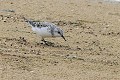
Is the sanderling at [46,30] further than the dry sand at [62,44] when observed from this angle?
Yes

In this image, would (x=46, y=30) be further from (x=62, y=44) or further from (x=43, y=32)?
(x=62, y=44)

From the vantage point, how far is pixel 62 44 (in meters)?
12.0

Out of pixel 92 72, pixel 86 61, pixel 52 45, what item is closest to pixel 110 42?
pixel 52 45

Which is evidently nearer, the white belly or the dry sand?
the dry sand

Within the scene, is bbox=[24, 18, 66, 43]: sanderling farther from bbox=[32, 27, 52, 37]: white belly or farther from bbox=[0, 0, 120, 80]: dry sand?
bbox=[0, 0, 120, 80]: dry sand

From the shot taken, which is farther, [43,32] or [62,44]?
[62,44]

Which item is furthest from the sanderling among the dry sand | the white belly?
the dry sand

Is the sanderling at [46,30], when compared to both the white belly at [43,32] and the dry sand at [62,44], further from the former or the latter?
the dry sand at [62,44]

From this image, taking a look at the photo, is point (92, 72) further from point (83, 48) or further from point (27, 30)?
point (27, 30)

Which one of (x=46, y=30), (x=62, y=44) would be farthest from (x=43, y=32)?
(x=62, y=44)

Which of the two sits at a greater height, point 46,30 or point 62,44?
point 46,30

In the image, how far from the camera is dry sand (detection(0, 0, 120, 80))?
945 cm

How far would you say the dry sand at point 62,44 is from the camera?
31.0ft

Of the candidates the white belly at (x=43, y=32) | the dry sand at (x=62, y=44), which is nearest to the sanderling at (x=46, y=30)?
the white belly at (x=43, y=32)
